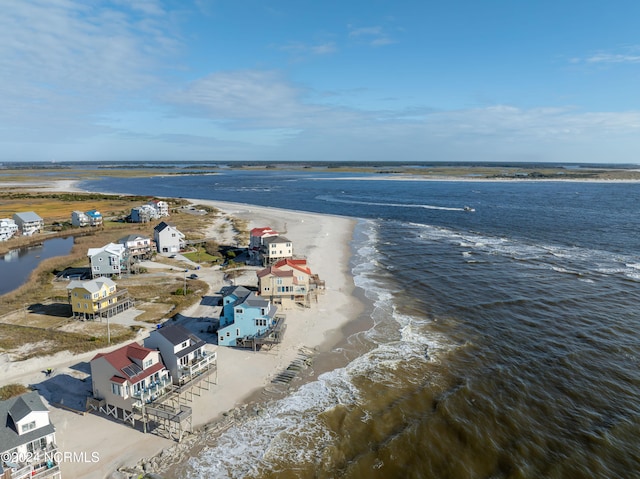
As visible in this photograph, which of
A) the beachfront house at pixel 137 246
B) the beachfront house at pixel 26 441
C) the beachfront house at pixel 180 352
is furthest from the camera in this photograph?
the beachfront house at pixel 137 246

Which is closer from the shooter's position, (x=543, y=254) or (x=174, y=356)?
(x=174, y=356)

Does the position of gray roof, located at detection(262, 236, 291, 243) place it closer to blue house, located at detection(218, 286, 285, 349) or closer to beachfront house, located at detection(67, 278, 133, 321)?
blue house, located at detection(218, 286, 285, 349)

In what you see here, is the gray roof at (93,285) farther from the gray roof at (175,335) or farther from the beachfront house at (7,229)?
the beachfront house at (7,229)

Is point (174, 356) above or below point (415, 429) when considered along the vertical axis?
above

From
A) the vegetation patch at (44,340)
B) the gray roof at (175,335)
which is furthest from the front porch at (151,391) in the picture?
the vegetation patch at (44,340)

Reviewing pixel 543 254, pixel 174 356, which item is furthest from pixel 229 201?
pixel 174 356

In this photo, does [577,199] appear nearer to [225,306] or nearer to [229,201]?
[229,201]

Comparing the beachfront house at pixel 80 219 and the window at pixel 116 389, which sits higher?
the beachfront house at pixel 80 219

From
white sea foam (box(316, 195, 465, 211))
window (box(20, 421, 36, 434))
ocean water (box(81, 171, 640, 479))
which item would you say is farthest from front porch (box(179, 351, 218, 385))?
white sea foam (box(316, 195, 465, 211))
